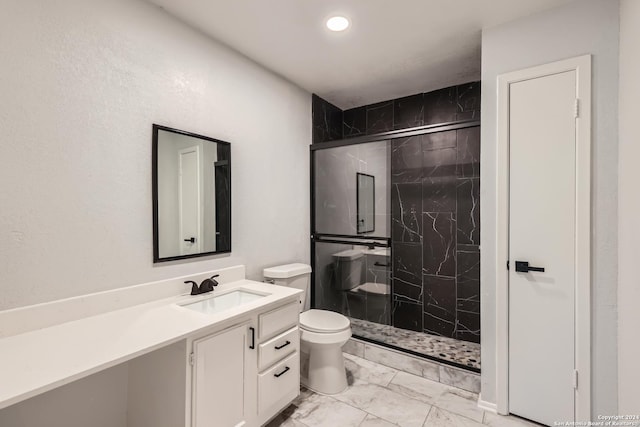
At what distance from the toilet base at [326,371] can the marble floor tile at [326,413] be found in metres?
0.07

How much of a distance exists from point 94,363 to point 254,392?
90 cm

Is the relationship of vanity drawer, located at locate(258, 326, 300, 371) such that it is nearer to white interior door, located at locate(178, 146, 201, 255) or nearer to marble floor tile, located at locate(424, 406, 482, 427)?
white interior door, located at locate(178, 146, 201, 255)

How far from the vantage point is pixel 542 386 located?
5.90 feet

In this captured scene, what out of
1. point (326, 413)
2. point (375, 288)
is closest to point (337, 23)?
point (375, 288)

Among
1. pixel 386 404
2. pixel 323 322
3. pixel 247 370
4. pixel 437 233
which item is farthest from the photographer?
pixel 437 233

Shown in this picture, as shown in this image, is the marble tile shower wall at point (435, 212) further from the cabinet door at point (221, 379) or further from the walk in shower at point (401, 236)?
the cabinet door at point (221, 379)

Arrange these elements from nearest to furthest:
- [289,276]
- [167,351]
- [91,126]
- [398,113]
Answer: [167,351] → [91,126] → [289,276] → [398,113]

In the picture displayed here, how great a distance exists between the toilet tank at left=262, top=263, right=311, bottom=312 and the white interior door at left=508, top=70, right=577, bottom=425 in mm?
1511

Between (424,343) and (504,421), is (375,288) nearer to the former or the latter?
(424,343)

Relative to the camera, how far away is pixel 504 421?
6.08 ft

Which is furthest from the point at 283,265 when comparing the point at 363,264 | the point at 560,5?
the point at 560,5

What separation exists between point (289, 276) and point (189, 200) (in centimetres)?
97

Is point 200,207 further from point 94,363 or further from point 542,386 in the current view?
point 542,386

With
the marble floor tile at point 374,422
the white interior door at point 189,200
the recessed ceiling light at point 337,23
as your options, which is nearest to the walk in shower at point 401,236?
the marble floor tile at point 374,422
